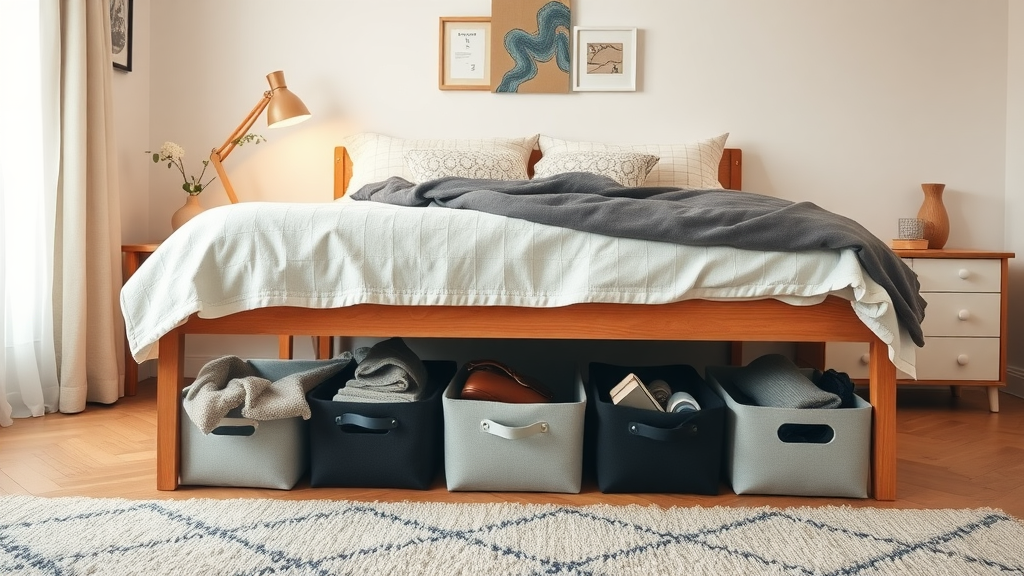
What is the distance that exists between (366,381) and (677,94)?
2.02 m

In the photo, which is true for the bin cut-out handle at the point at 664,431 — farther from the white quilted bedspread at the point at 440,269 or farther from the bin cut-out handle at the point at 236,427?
the bin cut-out handle at the point at 236,427

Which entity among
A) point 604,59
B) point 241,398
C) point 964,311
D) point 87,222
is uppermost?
Result: point 604,59

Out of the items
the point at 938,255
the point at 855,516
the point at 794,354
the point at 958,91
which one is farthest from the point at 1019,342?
the point at 855,516

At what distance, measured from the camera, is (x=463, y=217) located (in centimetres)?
174

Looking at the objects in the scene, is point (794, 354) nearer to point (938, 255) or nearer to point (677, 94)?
point (938, 255)

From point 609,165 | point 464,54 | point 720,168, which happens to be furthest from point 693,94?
point 464,54

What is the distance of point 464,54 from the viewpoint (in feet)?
10.6

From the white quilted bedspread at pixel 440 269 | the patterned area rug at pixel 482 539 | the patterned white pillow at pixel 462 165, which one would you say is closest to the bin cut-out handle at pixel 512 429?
the patterned area rug at pixel 482 539

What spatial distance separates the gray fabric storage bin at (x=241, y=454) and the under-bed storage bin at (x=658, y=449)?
727mm

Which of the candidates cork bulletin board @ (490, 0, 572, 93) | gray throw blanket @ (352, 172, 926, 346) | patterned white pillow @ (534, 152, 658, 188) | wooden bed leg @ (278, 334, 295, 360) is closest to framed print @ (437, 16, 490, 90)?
cork bulletin board @ (490, 0, 572, 93)

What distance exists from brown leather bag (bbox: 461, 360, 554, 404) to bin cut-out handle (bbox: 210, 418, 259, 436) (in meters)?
0.49

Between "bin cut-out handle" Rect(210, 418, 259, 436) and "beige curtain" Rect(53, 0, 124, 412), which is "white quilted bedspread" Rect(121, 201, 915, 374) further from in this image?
"beige curtain" Rect(53, 0, 124, 412)

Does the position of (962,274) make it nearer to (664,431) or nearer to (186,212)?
(664,431)

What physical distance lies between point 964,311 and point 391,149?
7.32 ft
